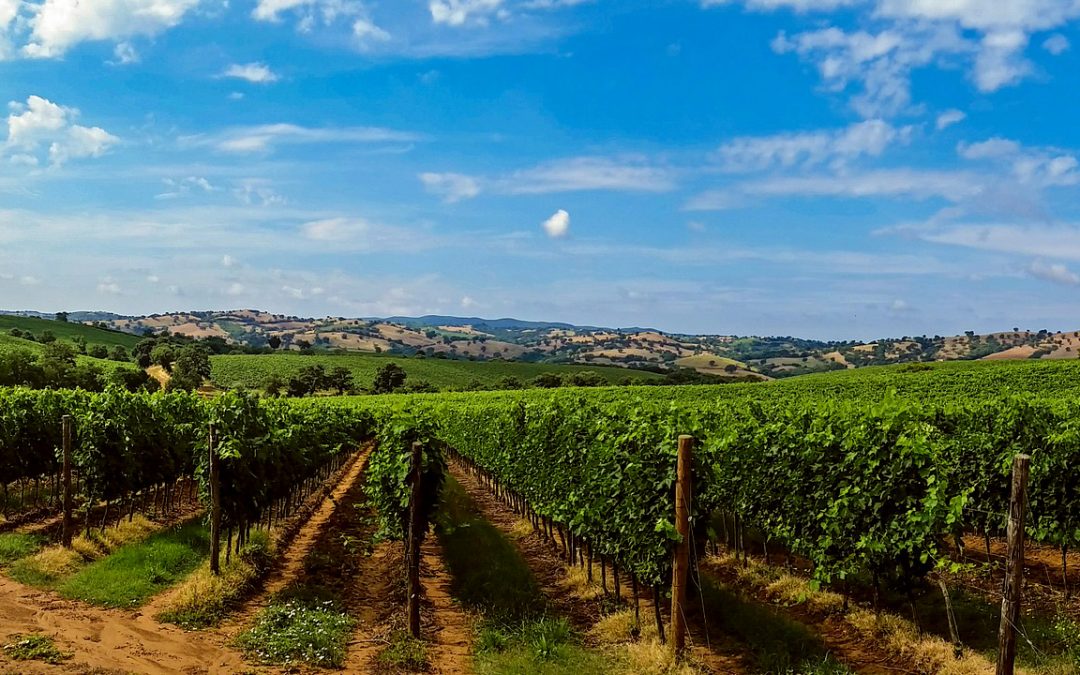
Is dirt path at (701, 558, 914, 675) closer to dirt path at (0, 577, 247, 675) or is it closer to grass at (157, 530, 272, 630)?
dirt path at (0, 577, 247, 675)

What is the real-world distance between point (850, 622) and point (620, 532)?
11.8 feet

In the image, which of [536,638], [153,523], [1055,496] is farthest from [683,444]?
[153,523]

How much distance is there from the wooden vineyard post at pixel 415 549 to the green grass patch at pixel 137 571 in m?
4.52

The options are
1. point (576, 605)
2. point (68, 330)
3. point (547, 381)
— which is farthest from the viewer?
point (68, 330)

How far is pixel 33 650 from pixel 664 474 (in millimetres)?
8424

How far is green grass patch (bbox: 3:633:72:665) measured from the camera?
27.9 ft

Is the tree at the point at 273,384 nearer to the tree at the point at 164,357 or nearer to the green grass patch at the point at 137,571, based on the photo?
the tree at the point at 164,357

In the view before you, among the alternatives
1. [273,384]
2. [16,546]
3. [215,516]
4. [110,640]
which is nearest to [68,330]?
[273,384]

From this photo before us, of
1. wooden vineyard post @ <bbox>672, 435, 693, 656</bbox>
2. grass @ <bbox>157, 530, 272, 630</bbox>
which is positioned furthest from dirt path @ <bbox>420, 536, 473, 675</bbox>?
grass @ <bbox>157, 530, 272, 630</bbox>

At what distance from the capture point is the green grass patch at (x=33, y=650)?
849cm

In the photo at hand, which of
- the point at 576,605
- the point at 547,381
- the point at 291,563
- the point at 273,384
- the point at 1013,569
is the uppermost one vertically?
the point at 1013,569

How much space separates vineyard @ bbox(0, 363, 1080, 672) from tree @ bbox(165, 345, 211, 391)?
6848cm

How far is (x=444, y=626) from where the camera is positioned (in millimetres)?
10750

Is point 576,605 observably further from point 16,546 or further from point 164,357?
point 164,357
